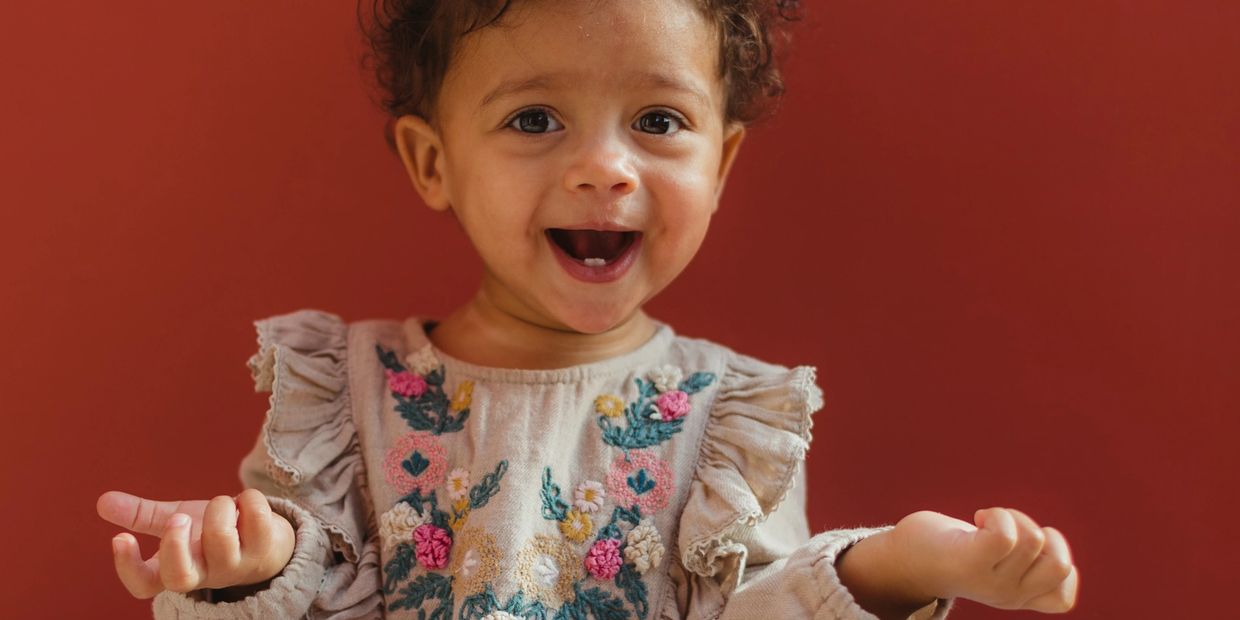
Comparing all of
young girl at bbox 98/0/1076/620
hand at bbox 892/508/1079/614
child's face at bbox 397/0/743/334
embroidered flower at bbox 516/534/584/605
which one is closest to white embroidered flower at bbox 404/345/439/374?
young girl at bbox 98/0/1076/620

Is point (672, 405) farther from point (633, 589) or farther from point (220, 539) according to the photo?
point (220, 539)

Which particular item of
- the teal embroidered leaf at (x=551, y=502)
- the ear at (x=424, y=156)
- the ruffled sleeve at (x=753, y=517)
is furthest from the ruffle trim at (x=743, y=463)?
the ear at (x=424, y=156)

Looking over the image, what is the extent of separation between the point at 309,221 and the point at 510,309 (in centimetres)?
41

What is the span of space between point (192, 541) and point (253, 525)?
0.05 metres

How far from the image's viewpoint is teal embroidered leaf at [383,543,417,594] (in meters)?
1.12

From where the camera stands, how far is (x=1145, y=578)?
1.38m

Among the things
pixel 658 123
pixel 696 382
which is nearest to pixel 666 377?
pixel 696 382

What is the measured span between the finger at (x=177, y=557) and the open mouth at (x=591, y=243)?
417 mm

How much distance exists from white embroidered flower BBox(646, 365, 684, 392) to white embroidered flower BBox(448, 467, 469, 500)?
0.19m

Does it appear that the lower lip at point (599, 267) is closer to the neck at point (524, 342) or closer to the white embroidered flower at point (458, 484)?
the neck at point (524, 342)

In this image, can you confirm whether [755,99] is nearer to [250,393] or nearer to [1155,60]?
[1155,60]

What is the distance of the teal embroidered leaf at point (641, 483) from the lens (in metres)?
1.12

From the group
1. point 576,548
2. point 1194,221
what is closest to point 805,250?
point 1194,221

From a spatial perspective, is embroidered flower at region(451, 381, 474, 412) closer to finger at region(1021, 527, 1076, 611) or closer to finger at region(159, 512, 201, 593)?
finger at region(159, 512, 201, 593)
